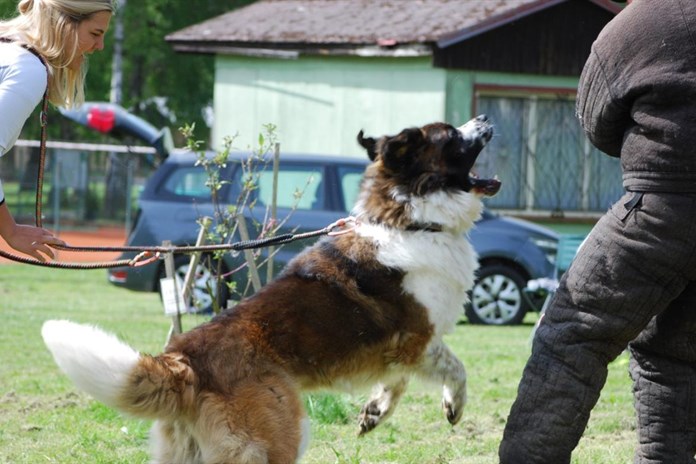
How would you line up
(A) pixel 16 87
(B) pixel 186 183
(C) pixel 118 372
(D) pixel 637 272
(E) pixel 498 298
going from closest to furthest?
(A) pixel 16 87
(C) pixel 118 372
(D) pixel 637 272
(B) pixel 186 183
(E) pixel 498 298

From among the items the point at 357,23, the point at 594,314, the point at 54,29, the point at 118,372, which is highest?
the point at 357,23

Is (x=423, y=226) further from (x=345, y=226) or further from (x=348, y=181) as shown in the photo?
(x=348, y=181)

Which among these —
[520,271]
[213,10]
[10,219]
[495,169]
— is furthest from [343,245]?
[213,10]

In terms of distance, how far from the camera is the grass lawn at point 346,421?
6.08 meters

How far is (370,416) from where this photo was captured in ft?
18.3

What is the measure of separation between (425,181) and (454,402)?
42.4 inches

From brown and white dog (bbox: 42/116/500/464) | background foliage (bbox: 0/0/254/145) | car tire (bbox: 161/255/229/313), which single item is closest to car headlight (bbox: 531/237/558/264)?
car tire (bbox: 161/255/229/313)

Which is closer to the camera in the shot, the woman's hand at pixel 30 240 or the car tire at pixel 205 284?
the woman's hand at pixel 30 240

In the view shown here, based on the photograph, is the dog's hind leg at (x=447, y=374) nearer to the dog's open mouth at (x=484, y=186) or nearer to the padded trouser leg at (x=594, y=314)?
the padded trouser leg at (x=594, y=314)

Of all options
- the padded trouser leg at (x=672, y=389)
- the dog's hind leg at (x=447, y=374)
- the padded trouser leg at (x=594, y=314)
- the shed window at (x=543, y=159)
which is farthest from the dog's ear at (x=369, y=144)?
the shed window at (x=543, y=159)

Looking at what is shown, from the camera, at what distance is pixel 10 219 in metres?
4.45

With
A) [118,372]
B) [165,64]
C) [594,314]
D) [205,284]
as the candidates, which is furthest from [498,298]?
[165,64]

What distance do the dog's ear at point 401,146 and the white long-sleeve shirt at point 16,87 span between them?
1.71 meters

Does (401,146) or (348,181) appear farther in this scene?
(348,181)
